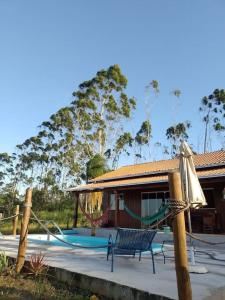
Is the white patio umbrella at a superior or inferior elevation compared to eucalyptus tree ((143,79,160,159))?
inferior

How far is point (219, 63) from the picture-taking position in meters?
→ 20.2

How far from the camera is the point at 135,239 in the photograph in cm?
570

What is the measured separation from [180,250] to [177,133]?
38676 mm

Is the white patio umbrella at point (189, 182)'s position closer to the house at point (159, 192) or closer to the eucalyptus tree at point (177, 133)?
the house at point (159, 192)

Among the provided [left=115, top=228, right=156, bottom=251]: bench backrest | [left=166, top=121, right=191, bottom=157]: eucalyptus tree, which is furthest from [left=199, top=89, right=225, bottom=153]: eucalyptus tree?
[left=115, top=228, right=156, bottom=251]: bench backrest

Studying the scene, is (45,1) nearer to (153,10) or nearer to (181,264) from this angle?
(153,10)

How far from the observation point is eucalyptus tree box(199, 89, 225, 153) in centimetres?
3744

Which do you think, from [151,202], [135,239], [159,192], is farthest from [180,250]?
[151,202]

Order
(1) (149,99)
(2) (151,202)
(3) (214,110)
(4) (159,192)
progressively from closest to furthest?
(4) (159,192), (2) (151,202), (1) (149,99), (3) (214,110)

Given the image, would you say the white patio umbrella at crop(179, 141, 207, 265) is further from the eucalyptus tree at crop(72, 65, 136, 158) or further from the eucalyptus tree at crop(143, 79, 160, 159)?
the eucalyptus tree at crop(143, 79, 160, 159)

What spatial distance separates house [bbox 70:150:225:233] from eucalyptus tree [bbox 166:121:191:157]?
2226cm

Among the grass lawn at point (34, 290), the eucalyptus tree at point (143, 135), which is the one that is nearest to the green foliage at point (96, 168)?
the eucalyptus tree at point (143, 135)

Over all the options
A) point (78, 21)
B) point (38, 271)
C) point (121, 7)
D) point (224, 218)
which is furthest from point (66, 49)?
point (38, 271)

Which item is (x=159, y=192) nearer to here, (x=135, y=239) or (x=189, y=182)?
(x=189, y=182)
